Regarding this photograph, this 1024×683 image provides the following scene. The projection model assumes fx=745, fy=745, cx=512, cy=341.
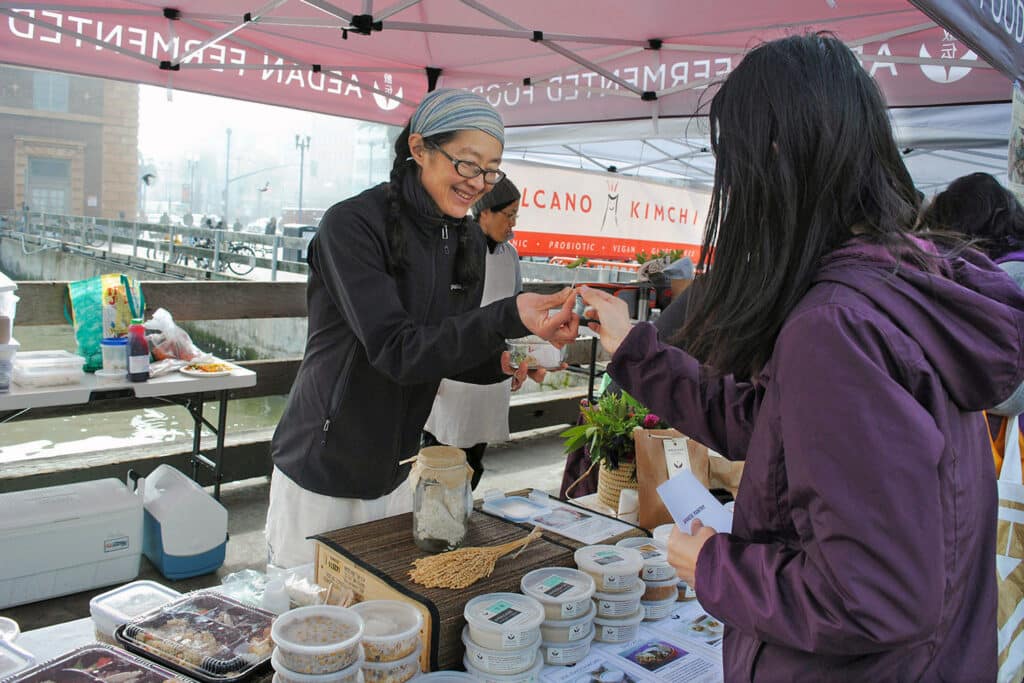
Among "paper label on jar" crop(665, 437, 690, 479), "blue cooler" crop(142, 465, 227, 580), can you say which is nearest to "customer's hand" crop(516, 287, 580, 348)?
"paper label on jar" crop(665, 437, 690, 479)

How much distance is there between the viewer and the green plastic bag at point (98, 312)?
12.2 ft

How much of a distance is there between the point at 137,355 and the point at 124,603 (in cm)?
237

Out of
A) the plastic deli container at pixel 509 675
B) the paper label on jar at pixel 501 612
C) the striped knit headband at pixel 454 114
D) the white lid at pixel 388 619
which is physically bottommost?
the plastic deli container at pixel 509 675

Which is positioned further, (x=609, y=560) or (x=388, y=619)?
(x=609, y=560)

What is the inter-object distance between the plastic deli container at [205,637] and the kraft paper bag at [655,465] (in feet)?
3.50

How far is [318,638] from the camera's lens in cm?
112

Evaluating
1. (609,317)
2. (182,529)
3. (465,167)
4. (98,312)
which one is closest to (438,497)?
(609,317)

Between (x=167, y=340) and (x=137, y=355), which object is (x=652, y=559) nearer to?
(x=137, y=355)

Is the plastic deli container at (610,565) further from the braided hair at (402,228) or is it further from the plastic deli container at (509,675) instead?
the braided hair at (402,228)

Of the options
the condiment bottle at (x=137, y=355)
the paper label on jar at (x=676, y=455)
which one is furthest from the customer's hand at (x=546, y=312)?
the condiment bottle at (x=137, y=355)

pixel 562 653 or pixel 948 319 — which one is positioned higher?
pixel 948 319

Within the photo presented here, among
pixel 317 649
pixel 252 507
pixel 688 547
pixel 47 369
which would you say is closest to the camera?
pixel 688 547

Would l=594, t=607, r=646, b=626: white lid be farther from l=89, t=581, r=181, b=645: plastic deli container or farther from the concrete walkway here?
the concrete walkway

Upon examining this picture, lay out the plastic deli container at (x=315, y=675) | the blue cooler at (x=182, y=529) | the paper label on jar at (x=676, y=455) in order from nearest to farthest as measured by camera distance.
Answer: the plastic deli container at (x=315, y=675) < the paper label on jar at (x=676, y=455) < the blue cooler at (x=182, y=529)
